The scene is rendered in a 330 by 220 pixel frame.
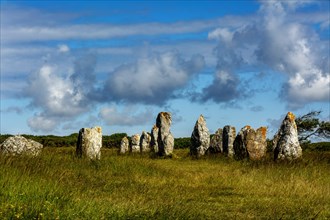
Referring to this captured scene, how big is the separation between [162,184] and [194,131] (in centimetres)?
1676

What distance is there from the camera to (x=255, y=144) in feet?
100

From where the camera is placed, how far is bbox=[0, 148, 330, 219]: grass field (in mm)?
12016

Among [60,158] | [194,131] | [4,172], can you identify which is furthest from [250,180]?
[194,131]

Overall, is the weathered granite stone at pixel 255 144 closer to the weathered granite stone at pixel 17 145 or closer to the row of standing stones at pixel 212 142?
the row of standing stones at pixel 212 142

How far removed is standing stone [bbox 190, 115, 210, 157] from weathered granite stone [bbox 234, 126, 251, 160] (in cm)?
380

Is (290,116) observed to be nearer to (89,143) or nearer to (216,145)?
(216,145)

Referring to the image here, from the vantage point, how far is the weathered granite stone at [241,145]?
30734 mm

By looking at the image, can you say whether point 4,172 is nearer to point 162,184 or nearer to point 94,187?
point 94,187

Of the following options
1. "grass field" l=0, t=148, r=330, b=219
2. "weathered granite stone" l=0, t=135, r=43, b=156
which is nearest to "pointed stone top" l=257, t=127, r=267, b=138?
"grass field" l=0, t=148, r=330, b=219

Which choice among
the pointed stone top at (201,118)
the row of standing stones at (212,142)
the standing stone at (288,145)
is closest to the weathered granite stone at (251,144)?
the row of standing stones at (212,142)

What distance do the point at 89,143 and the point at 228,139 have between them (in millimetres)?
9485

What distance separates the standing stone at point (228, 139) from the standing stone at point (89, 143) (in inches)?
334

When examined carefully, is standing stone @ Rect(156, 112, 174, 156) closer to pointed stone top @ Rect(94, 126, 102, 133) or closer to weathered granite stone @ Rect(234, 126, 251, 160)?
weathered granite stone @ Rect(234, 126, 251, 160)

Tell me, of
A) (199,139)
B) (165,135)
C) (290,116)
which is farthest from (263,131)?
(165,135)
